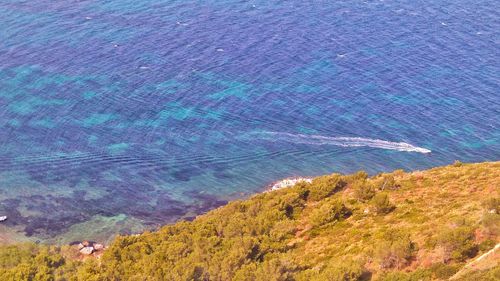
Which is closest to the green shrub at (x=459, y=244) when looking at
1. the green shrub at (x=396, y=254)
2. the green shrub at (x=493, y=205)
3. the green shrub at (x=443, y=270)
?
the green shrub at (x=443, y=270)

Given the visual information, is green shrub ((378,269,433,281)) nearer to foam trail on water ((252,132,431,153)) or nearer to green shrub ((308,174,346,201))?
green shrub ((308,174,346,201))

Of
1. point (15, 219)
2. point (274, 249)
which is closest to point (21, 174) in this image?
point (15, 219)

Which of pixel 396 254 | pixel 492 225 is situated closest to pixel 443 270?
pixel 396 254

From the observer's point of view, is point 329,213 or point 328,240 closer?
point 328,240

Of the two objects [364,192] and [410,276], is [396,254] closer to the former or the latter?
[410,276]

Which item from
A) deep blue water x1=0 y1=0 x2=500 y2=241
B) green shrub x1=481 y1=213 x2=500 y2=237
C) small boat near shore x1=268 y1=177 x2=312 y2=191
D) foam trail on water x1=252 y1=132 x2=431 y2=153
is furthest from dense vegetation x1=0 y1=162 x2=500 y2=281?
foam trail on water x1=252 y1=132 x2=431 y2=153

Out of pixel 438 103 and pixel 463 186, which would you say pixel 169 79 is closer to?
pixel 438 103
